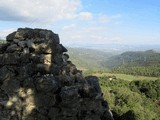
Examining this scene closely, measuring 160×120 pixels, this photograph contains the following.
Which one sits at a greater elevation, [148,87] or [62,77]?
[62,77]

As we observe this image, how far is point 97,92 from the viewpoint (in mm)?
32188

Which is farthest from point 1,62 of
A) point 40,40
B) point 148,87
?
point 148,87

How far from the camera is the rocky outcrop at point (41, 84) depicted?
92.8 feet

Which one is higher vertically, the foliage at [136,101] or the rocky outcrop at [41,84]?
the rocky outcrop at [41,84]

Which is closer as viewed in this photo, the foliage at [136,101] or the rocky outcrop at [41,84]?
the rocky outcrop at [41,84]

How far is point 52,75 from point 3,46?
20.7 feet

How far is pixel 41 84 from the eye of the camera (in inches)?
1122

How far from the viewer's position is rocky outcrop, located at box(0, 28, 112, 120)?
28281mm

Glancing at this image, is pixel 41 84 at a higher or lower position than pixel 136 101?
higher

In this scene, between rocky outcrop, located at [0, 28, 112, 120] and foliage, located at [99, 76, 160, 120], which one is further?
foliage, located at [99, 76, 160, 120]

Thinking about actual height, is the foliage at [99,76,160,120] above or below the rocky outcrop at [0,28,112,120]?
below

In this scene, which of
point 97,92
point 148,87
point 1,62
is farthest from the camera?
point 148,87

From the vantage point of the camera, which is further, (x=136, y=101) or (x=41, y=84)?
(x=136, y=101)

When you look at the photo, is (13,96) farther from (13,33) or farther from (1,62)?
(13,33)
